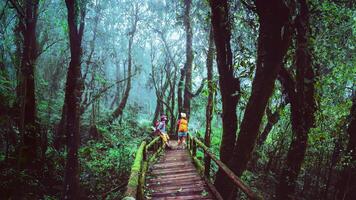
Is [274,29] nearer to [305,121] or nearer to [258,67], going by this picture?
[258,67]

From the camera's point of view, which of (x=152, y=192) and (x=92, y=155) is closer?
(x=152, y=192)

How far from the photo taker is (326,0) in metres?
8.85

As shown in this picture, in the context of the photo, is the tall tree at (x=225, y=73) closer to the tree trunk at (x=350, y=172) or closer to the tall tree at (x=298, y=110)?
the tall tree at (x=298, y=110)

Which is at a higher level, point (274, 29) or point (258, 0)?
point (258, 0)

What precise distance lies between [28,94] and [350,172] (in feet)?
38.8

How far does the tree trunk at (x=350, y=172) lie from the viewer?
31.8 feet

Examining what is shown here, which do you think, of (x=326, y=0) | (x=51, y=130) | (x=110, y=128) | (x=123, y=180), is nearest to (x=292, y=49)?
(x=326, y=0)

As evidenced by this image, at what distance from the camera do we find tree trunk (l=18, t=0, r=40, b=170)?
12141mm

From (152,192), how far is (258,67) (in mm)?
4425

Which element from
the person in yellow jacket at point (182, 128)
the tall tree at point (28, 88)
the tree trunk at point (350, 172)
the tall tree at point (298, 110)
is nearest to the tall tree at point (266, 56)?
the tall tree at point (298, 110)

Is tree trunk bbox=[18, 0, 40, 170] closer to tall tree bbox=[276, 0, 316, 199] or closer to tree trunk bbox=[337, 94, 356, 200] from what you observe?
tall tree bbox=[276, 0, 316, 199]

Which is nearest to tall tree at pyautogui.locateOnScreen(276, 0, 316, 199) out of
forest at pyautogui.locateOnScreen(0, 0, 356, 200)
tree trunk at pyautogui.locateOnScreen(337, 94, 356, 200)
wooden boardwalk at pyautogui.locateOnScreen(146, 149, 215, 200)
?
forest at pyautogui.locateOnScreen(0, 0, 356, 200)

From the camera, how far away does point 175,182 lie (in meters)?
9.77

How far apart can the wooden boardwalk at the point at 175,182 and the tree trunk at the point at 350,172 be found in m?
4.33
